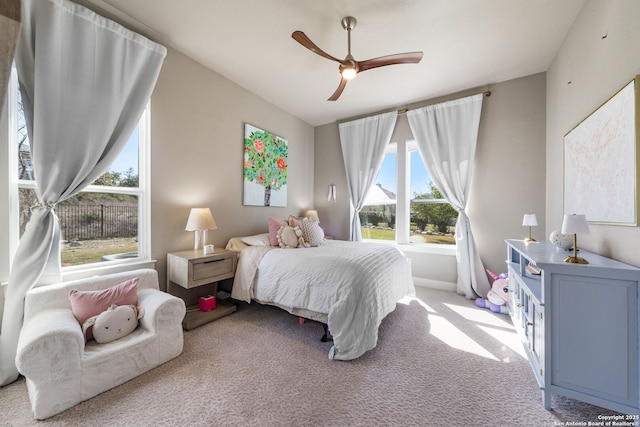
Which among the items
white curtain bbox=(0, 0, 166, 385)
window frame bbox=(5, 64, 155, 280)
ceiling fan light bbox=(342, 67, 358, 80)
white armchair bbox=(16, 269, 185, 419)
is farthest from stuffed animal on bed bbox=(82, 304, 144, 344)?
ceiling fan light bbox=(342, 67, 358, 80)

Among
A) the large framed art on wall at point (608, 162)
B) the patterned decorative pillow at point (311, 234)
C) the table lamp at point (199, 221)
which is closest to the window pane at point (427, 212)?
the large framed art on wall at point (608, 162)

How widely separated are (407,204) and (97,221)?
3.87 metres

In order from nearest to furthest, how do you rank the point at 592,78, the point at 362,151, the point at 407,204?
the point at 592,78, the point at 407,204, the point at 362,151

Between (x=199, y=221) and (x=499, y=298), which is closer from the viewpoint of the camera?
(x=199, y=221)

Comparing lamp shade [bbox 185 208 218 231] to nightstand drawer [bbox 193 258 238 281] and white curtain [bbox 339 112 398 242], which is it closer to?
nightstand drawer [bbox 193 258 238 281]

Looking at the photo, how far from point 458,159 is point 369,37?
2.00 metres

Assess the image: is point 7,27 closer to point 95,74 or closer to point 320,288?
point 320,288

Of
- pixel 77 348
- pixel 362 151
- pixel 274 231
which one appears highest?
pixel 362 151

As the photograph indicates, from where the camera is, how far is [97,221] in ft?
7.38

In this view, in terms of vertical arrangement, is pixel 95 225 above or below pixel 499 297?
above

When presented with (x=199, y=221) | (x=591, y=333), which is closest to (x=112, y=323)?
(x=199, y=221)

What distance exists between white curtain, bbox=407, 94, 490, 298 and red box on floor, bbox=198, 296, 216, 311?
318cm

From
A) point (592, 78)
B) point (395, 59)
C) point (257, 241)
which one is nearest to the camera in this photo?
point (592, 78)

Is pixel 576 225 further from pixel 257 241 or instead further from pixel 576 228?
pixel 257 241
